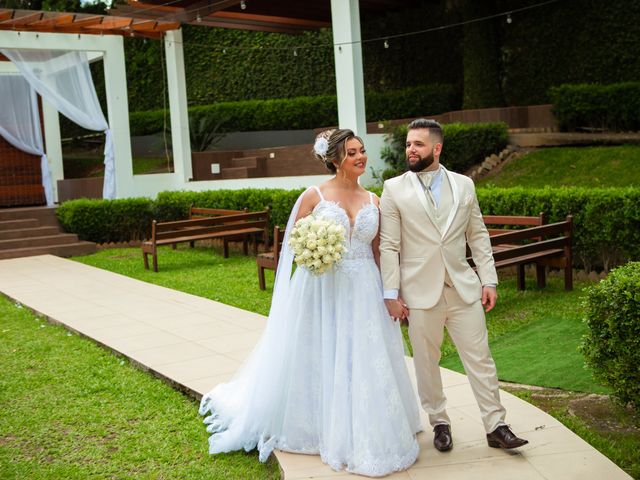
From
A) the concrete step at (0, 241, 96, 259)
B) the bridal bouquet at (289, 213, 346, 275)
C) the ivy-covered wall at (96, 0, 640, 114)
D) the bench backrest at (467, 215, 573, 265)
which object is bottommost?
the concrete step at (0, 241, 96, 259)

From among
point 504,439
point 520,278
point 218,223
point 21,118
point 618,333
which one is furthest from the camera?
point 21,118

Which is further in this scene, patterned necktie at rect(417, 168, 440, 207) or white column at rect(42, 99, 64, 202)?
white column at rect(42, 99, 64, 202)

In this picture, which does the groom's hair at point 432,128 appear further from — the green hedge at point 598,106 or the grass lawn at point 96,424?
the green hedge at point 598,106

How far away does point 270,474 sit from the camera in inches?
173

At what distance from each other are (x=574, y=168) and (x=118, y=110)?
10307 mm

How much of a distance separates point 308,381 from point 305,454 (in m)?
0.41

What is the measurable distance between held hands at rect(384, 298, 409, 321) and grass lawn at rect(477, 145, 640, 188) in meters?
9.48

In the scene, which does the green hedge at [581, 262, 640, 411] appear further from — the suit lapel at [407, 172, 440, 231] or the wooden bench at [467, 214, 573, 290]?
the wooden bench at [467, 214, 573, 290]

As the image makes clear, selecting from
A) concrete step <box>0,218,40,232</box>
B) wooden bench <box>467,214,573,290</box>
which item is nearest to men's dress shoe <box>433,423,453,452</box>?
wooden bench <box>467,214,573,290</box>

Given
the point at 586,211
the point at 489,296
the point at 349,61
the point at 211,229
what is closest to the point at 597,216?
the point at 586,211

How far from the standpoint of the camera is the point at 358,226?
4484 mm

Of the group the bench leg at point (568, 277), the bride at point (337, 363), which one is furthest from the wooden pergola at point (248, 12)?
the bride at point (337, 363)

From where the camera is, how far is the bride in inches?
166

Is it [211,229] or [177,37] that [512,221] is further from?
[177,37]
